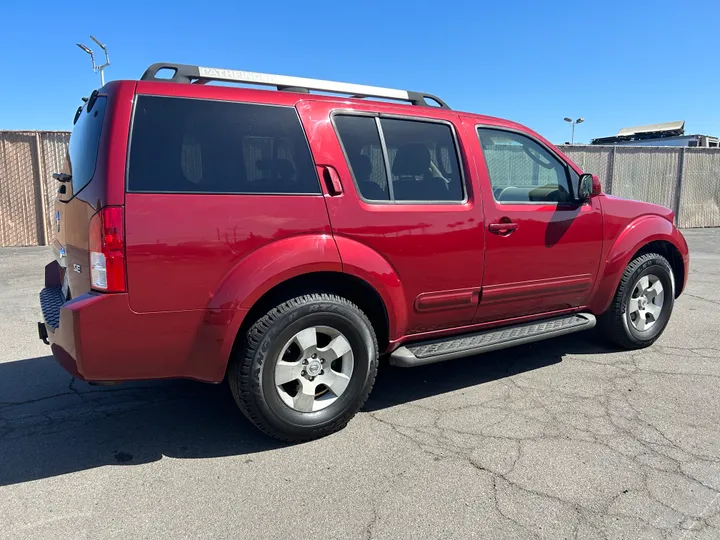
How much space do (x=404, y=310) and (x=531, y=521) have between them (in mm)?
1435

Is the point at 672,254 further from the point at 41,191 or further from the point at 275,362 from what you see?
the point at 41,191

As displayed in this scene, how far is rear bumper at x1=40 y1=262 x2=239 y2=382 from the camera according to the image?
8.52 feet

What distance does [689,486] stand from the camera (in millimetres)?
2625

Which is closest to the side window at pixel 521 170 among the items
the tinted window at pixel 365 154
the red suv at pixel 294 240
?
Result: the red suv at pixel 294 240

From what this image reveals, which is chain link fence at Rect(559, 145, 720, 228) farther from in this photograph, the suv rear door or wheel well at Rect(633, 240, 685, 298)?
the suv rear door

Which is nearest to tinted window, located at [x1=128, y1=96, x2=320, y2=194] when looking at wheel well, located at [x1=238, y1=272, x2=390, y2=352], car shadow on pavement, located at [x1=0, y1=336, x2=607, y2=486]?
wheel well, located at [x1=238, y1=272, x2=390, y2=352]

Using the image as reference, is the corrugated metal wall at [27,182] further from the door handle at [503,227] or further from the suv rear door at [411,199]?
the door handle at [503,227]

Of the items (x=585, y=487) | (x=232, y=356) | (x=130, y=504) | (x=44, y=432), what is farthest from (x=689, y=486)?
(x=44, y=432)

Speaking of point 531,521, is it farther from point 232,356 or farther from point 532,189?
point 532,189

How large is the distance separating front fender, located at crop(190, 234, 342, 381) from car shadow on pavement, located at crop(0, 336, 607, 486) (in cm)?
56

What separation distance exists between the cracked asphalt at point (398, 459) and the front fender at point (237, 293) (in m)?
0.42

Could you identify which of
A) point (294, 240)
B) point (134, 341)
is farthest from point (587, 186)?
point (134, 341)

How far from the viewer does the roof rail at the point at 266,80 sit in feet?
9.89

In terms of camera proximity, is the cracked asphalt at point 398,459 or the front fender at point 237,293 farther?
the front fender at point 237,293
